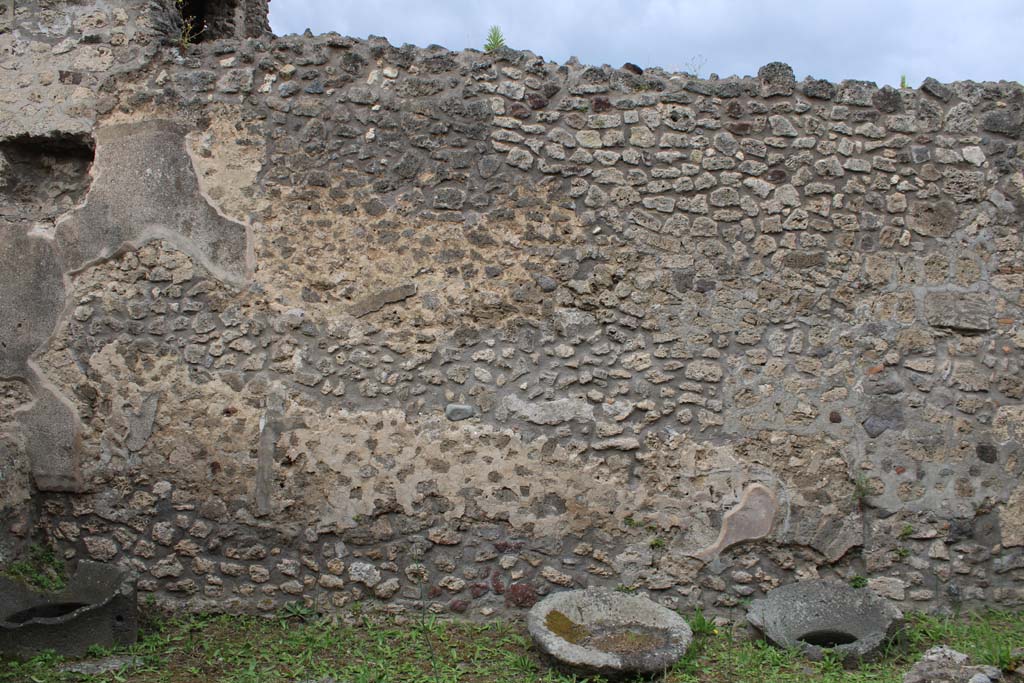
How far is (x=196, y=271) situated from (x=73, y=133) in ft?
3.23

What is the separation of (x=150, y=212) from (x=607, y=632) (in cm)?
308

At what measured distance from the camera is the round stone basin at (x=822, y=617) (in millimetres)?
4422

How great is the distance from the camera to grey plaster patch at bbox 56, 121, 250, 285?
4746mm

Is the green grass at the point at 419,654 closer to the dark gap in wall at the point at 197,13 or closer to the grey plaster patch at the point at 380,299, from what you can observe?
the grey plaster patch at the point at 380,299

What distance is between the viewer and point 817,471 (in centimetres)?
475

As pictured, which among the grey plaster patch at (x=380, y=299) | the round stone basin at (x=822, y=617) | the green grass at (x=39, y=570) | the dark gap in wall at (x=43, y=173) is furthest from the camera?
the dark gap in wall at (x=43, y=173)

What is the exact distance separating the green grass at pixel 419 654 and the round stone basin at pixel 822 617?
9cm

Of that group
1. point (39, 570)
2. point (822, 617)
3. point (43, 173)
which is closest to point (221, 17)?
point (43, 173)

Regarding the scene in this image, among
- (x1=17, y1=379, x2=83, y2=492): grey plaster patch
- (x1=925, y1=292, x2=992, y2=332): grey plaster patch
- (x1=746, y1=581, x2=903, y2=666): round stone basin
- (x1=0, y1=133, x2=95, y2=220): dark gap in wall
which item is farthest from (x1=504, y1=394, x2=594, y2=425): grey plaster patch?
(x1=0, y1=133, x2=95, y2=220): dark gap in wall

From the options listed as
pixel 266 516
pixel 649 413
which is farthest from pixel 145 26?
pixel 649 413

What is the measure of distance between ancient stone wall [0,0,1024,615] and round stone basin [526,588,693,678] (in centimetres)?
19

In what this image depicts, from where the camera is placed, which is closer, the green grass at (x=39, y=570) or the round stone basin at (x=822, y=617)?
the round stone basin at (x=822, y=617)

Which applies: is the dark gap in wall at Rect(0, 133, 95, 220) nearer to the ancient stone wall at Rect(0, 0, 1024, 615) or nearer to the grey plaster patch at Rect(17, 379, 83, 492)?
the ancient stone wall at Rect(0, 0, 1024, 615)

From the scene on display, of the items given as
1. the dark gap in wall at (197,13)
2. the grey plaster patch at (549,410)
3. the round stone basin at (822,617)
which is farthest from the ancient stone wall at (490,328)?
the dark gap in wall at (197,13)
